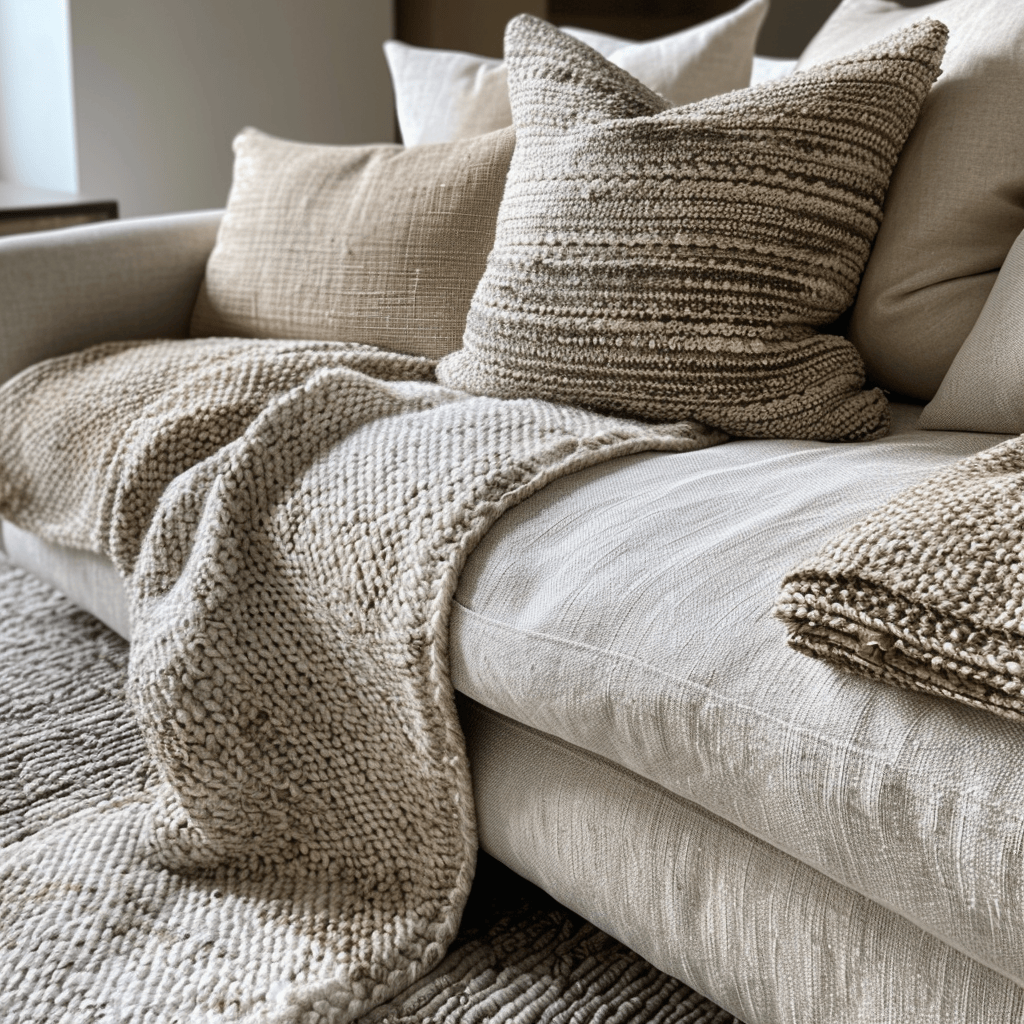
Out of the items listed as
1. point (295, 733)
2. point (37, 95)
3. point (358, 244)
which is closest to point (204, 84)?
point (37, 95)

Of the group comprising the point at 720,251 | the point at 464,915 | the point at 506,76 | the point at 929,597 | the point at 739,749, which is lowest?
the point at 464,915

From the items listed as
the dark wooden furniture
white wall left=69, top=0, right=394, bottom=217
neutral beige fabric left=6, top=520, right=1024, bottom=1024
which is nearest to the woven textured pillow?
neutral beige fabric left=6, top=520, right=1024, bottom=1024

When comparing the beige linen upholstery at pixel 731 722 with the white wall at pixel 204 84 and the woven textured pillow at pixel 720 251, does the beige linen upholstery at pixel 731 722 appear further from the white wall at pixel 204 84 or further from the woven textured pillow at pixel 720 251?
the white wall at pixel 204 84

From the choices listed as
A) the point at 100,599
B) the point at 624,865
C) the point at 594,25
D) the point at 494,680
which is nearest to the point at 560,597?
the point at 494,680

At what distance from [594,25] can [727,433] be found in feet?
8.94

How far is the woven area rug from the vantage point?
90 cm

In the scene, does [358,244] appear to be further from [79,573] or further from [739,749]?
[739,749]

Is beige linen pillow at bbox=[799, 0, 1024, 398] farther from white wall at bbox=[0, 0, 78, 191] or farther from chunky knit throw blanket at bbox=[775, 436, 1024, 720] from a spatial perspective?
white wall at bbox=[0, 0, 78, 191]

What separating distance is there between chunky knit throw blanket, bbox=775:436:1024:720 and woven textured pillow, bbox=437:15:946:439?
0.39m

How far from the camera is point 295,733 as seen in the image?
0.99 metres

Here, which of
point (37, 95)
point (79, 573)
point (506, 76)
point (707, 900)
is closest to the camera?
point (707, 900)

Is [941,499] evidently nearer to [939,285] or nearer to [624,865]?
[624,865]

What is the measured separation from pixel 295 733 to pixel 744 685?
448mm

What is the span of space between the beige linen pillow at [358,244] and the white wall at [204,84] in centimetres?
122
